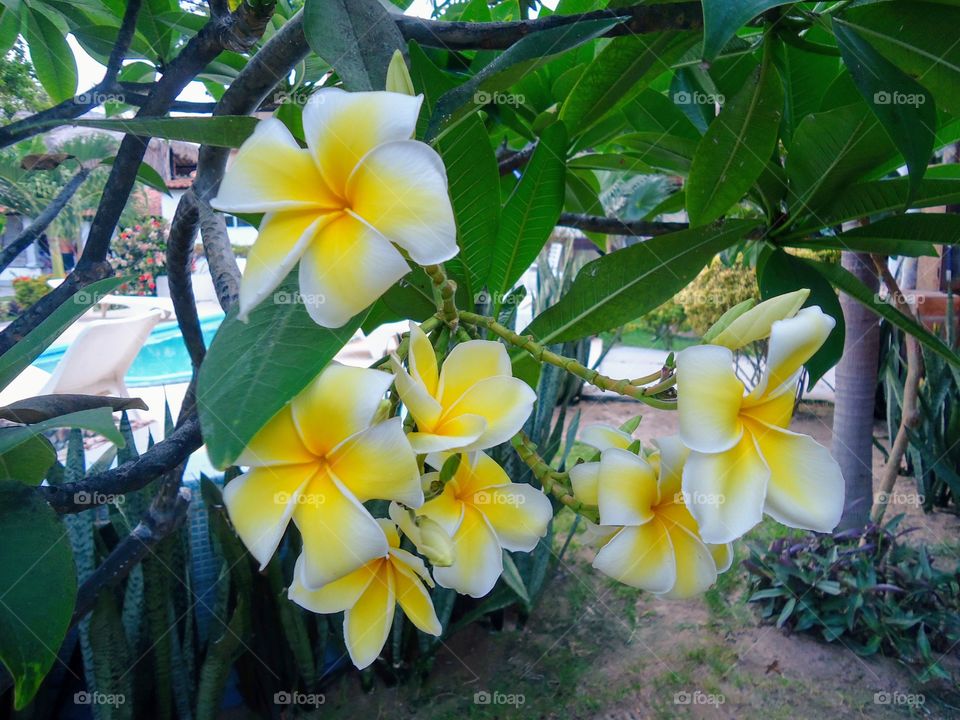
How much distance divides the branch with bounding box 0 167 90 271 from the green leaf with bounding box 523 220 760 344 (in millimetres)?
540

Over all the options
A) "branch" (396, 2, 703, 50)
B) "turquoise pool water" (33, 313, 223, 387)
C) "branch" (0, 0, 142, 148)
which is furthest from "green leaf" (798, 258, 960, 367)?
"turquoise pool water" (33, 313, 223, 387)

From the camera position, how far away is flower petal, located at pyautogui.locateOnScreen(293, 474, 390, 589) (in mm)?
215

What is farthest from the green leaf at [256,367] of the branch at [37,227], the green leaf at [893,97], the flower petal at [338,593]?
the branch at [37,227]

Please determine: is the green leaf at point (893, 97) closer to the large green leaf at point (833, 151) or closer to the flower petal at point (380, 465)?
the large green leaf at point (833, 151)

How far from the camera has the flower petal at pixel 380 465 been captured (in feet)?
0.72

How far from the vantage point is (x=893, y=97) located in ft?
1.07

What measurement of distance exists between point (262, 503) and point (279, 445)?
2 centimetres

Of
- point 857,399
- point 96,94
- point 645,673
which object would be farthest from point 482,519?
point 857,399

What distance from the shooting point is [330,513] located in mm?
220

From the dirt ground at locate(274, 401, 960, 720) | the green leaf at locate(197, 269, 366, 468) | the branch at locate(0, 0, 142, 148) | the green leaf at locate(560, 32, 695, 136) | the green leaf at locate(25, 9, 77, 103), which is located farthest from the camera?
the dirt ground at locate(274, 401, 960, 720)

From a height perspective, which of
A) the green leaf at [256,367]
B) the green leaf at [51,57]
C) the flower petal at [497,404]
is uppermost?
the green leaf at [51,57]

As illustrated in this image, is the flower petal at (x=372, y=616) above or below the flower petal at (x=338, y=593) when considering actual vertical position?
below

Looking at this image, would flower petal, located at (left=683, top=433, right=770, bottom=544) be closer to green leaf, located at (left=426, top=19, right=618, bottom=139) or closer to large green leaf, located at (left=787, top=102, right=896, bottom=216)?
green leaf, located at (left=426, top=19, right=618, bottom=139)

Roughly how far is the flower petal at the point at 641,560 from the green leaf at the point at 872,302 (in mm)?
300
